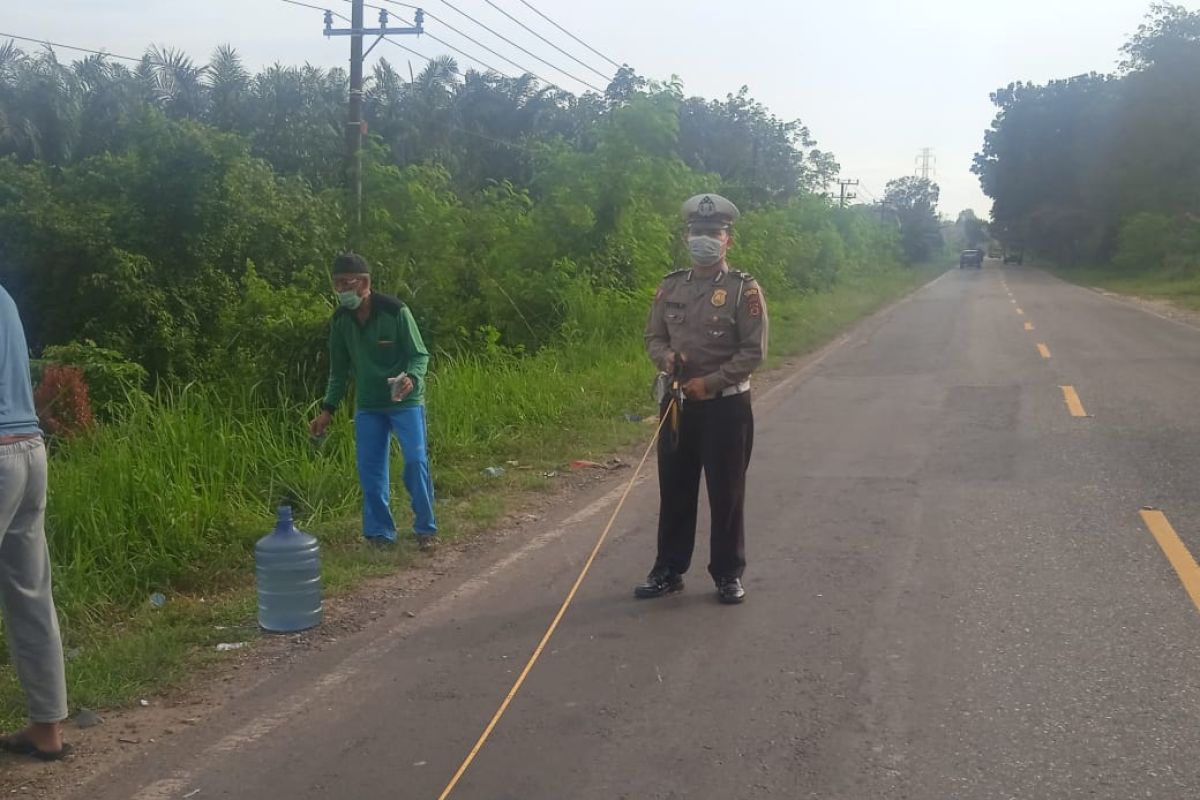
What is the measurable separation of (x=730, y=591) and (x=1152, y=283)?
47.8 meters

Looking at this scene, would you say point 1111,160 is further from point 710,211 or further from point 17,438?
point 17,438

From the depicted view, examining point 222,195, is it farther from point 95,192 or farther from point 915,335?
point 915,335

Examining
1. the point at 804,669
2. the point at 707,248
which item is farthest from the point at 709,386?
the point at 804,669

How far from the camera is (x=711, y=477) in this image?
563cm

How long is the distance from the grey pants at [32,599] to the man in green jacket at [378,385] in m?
2.52

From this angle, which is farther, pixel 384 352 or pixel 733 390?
pixel 384 352

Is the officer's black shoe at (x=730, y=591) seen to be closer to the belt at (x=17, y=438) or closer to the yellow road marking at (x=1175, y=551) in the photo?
the yellow road marking at (x=1175, y=551)

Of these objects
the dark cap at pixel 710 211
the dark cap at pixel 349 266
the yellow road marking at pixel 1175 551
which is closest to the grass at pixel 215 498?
the dark cap at pixel 349 266

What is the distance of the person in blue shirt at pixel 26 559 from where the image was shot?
12.3 feet

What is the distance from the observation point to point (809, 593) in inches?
227

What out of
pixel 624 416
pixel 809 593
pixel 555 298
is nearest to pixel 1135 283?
pixel 555 298

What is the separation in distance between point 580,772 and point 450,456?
18.6 ft

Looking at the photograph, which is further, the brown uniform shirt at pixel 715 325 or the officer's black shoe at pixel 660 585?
the officer's black shoe at pixel 660 585

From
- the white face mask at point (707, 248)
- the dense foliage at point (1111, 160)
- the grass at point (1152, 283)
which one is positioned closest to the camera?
the white face mask at point (707, 248)
